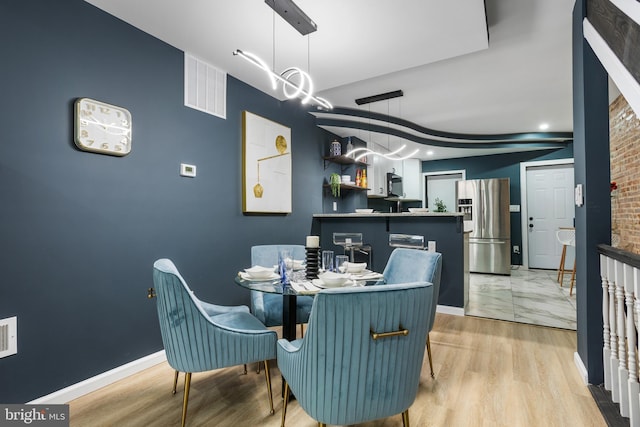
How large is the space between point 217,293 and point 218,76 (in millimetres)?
2093

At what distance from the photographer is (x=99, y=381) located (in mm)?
2105

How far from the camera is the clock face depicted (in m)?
2.04

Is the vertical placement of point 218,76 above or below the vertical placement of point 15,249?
above

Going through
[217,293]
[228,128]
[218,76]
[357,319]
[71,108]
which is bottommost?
[217,293]

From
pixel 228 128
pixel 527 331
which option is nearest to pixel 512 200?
pixel 527 331

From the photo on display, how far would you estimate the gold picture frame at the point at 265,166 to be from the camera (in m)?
3.34

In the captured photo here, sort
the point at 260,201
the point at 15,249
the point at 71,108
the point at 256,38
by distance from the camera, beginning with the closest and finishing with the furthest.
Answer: the point at 15,249
the point at 71,108
the point at 256,38
the point at 260,201

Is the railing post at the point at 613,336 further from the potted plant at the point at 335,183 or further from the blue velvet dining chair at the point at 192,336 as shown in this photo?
the potted plant at the point at 335,183

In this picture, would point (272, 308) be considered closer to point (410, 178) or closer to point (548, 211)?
point (410, 178)

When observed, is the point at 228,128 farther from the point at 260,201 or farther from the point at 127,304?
the point at 127,304

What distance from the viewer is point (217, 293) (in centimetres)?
306

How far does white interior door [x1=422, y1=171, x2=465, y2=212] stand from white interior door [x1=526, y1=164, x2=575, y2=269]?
4.64 ft

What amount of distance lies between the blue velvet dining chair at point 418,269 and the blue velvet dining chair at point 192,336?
100 centimetres

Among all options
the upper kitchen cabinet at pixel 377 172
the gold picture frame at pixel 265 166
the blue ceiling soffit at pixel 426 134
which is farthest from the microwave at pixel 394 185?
the gold picture frame at pixel 265 166
